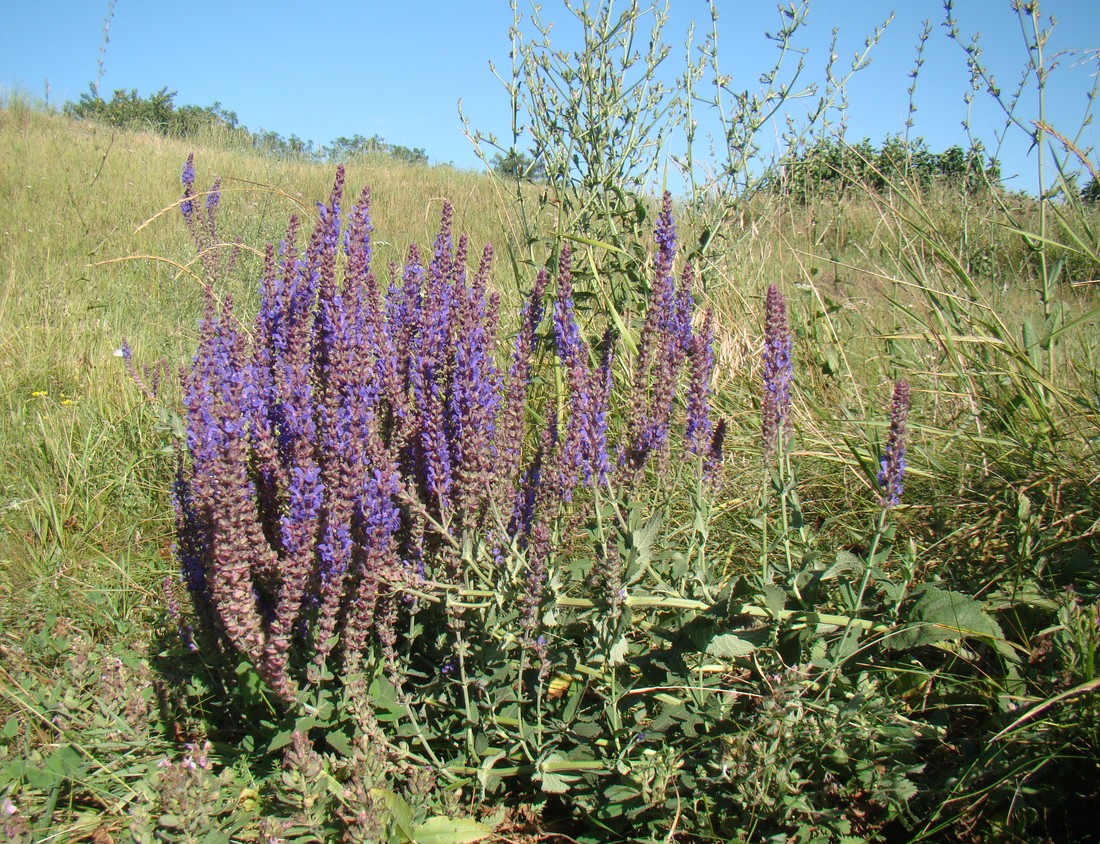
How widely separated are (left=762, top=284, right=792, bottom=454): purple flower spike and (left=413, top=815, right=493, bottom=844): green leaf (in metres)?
1.12

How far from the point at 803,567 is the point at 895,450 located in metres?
0.38

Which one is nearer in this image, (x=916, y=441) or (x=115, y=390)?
(x=916, y=441)

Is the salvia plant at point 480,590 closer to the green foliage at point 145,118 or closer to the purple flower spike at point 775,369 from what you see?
the purple flower spike at point 775,369

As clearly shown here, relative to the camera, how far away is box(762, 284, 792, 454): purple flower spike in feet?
6.07

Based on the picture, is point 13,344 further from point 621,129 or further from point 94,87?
point 621,129

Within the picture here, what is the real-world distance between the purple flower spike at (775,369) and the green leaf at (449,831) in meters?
1.12

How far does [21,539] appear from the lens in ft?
9.18

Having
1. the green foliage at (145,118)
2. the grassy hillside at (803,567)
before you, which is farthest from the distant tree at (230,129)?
the grassy hillside at (803,567)

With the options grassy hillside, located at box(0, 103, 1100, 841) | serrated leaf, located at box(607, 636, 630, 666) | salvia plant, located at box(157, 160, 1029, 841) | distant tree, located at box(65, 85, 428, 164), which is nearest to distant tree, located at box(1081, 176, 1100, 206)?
grassy hillside, located at box(0, 103, 1100, 841)

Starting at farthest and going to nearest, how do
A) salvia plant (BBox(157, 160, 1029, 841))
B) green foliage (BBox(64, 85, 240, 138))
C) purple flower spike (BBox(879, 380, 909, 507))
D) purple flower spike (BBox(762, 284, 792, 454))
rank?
green foliage (BBox(64, 85, 240, 138))
purple flower spike (BBox(762, 284, 792, 454))
salvia plant (BBox(157, 160, 1029, 841))
purple flower spike (BBox(879, 380, 909, 507))

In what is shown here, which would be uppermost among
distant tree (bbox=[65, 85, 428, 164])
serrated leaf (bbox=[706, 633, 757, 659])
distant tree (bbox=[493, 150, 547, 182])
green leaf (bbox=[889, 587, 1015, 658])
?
distant tree (bbox=[65, 85, 428, 164])

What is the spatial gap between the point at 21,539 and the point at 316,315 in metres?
1.76

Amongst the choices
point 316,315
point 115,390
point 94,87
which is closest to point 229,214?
point 94,87

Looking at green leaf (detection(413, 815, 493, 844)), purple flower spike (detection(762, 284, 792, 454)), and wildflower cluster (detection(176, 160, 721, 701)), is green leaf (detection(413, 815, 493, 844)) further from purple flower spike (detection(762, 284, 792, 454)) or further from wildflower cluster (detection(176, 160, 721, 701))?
purple flower spike (detection(762, 284, 792, 454))
